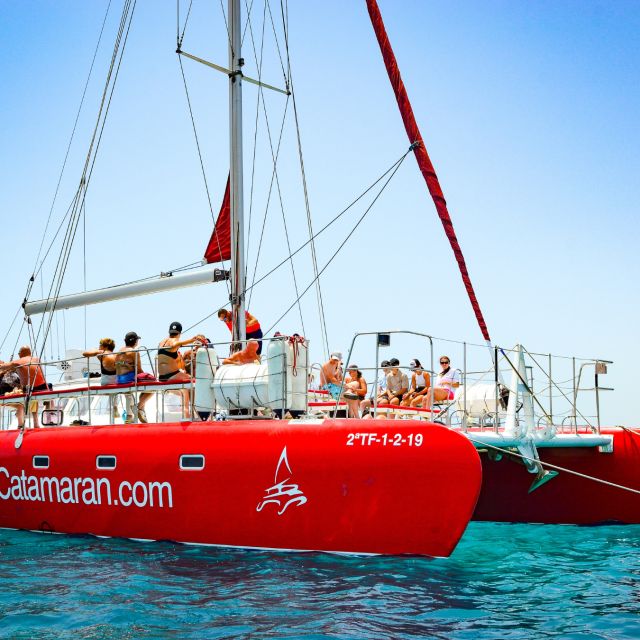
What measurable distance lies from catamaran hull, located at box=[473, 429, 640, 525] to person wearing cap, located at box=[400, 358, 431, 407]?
1399 millimetres

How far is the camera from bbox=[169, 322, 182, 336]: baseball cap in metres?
11.3

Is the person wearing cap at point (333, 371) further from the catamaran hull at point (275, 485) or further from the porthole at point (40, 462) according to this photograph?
the porthole at point (40, 462)

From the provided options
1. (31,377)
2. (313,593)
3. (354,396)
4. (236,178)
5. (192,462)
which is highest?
(236,178)

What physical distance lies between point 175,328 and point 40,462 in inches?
114

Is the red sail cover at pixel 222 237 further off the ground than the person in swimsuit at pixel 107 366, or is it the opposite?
the red sail cover at pixel 222 237

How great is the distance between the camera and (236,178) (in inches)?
502

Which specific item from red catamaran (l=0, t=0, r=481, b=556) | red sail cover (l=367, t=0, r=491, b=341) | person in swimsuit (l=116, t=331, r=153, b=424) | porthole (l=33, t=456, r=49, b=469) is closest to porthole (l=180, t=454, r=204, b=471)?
red catamaran (l=0, t=0, r=481, b=556)

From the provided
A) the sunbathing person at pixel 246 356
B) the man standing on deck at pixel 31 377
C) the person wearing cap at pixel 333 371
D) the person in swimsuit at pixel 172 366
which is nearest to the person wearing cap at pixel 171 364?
the person in swimsuit at pixel 172 366

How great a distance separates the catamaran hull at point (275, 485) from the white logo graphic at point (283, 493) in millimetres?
12

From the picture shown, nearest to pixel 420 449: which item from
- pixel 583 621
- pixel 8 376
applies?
pixel 583 621

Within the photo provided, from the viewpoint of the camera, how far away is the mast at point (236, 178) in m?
12.2

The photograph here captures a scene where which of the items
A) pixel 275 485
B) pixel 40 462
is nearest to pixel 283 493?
pixel 275 485

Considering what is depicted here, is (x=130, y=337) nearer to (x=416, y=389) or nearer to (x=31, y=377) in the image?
(x=31, y=377)

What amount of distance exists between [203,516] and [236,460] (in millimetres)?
892
